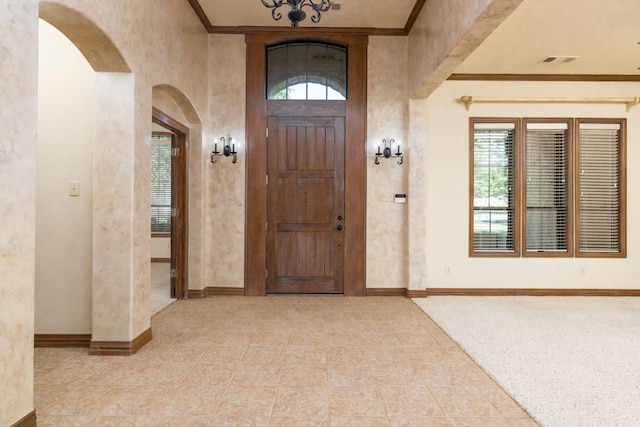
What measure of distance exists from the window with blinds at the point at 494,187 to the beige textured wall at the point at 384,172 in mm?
1149

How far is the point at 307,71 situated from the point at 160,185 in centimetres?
487

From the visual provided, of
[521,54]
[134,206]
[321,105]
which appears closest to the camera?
[134,206]

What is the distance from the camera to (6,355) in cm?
185

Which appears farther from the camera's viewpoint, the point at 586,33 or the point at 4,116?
the point at 586,33

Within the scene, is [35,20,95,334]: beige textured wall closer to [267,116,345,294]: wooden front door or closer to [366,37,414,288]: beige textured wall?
[267,116,345,294]: wooden front door

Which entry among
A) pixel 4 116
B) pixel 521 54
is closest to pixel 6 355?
pixel 4 116

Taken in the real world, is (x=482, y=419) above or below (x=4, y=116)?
below

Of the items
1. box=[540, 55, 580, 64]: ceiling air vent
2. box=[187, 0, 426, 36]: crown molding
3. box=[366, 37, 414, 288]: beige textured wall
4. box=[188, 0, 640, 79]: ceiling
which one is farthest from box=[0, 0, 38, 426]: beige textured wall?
box=[540, 55, 580, 64]: ceiling air vent

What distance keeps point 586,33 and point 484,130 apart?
5.21 ft

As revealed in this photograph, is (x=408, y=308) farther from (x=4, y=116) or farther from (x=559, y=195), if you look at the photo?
(x=4, y=116)

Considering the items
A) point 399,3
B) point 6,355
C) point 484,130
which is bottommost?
point 6,355

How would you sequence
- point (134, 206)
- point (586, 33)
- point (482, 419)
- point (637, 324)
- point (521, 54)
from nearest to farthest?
point (482, 419), point (134, 206), point (637, 324), point (586, 33), point (521, 54)

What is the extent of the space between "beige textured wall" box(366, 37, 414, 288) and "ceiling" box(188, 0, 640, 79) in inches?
13.8

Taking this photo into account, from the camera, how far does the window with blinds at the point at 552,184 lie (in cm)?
553
